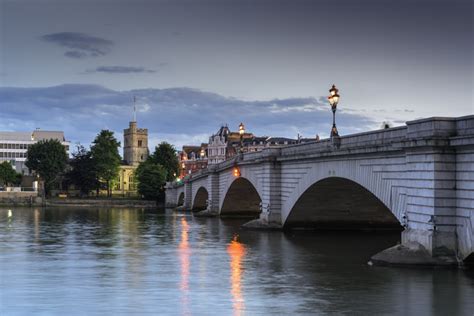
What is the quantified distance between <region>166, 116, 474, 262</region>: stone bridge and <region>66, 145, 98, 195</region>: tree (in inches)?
3965

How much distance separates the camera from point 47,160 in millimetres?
172250

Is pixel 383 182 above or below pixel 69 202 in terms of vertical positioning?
above

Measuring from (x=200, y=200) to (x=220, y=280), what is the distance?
8726cm

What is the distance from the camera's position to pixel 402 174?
37.7 metres

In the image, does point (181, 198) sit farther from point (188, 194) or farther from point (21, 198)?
point (21, 198)

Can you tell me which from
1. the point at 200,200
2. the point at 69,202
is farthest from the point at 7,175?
the point at 200,200

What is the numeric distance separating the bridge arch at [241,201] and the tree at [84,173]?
290ft

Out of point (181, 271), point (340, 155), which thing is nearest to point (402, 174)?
point (340, 155)

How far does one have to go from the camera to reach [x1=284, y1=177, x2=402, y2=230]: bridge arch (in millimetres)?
54906

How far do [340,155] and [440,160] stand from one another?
14.1 m

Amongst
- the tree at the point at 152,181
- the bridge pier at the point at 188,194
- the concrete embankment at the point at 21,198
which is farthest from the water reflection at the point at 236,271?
the tree at the point at 152,181

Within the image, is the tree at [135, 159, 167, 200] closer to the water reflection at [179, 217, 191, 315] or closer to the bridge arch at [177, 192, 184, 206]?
the bridge arch at [177, 192, 184, 206]

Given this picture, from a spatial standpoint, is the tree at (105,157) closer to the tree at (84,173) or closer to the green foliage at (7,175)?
the tree at (84,173)

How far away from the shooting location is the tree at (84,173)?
574 ft
